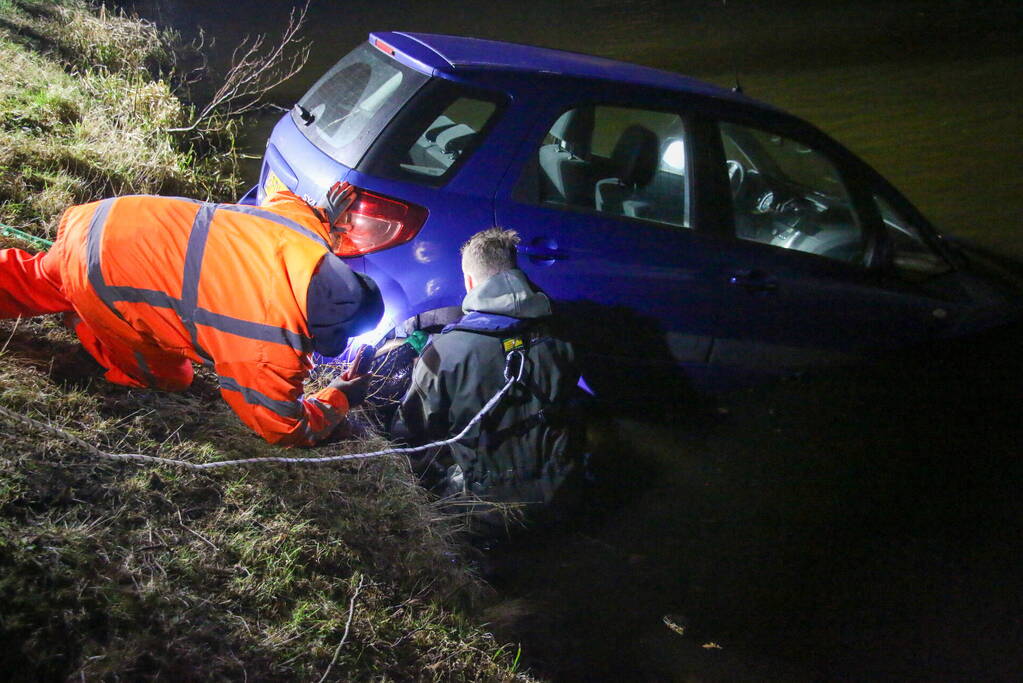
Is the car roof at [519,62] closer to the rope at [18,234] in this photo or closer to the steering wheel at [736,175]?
the steering wheel at [736,175]

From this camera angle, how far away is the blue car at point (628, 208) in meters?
3.63

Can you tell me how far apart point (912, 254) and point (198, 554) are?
3.92 meters

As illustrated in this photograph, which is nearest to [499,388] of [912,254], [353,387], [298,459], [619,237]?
[353,387]

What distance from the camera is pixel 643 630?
3.39 m

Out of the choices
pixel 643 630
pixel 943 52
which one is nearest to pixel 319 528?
pixel 643 630

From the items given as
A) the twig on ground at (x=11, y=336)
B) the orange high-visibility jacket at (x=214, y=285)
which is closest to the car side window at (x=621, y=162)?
the orange high-visibility jacket at (x=214, y=285)

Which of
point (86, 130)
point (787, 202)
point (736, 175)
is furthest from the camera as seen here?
point (86, 130)

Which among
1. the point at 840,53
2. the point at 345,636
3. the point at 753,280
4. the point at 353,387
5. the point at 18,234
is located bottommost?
the point at 345,636

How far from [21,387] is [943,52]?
12561 mm

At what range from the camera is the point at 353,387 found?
3.35 m

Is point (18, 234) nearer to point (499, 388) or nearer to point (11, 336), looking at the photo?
point (11, 336)

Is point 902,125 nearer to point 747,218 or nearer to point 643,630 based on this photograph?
point 747,218

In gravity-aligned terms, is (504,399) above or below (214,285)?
below

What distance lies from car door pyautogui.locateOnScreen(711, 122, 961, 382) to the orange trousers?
259cm
